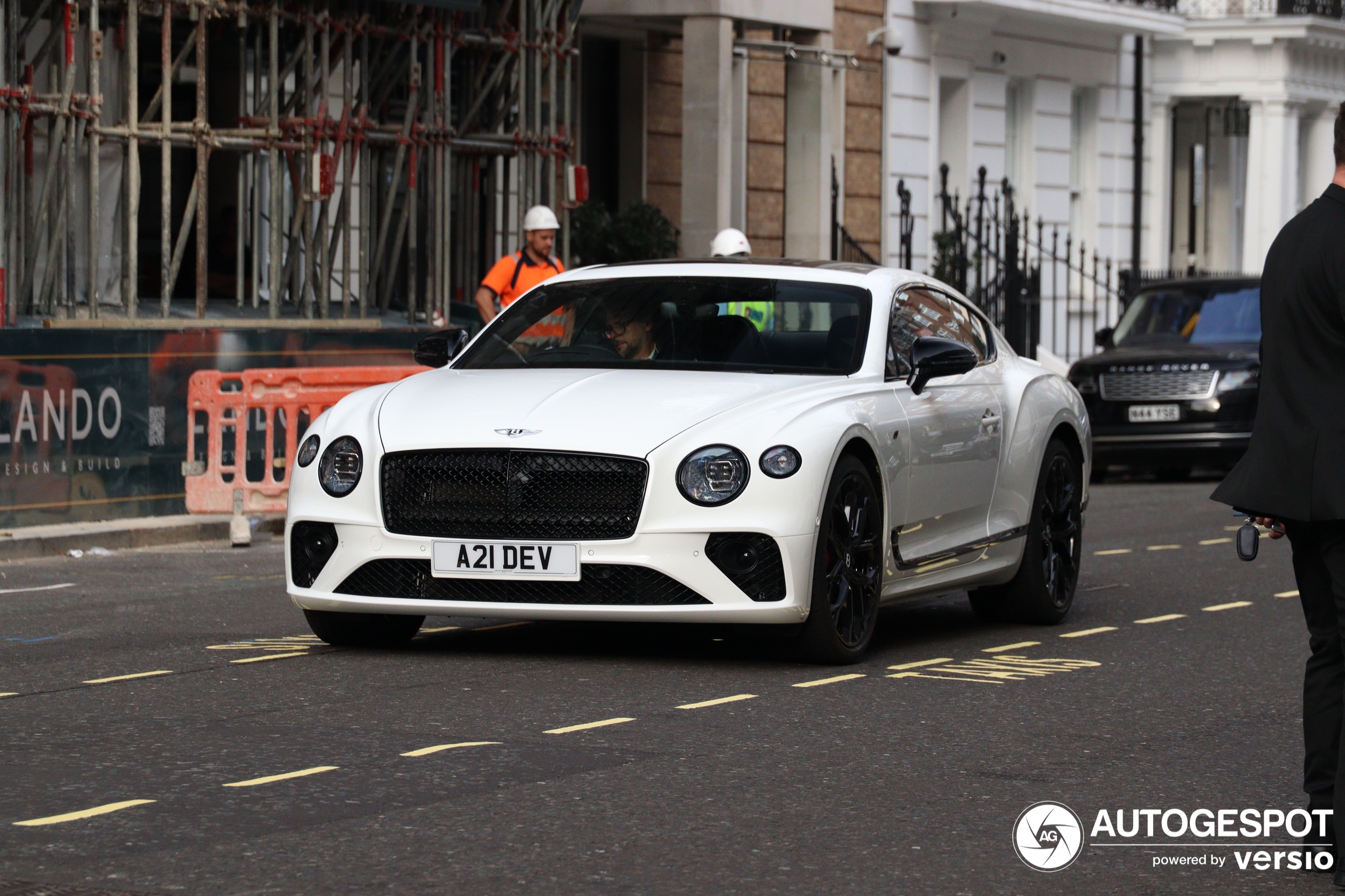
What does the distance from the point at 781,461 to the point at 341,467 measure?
5.26 ft

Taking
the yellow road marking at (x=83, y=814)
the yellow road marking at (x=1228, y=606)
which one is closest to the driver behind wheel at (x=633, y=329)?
the yellow road marking at (x=1228, y=606)

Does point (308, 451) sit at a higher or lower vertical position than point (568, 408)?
lower

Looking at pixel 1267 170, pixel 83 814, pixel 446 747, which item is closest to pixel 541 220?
pixel 446 747

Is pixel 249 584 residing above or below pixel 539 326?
below

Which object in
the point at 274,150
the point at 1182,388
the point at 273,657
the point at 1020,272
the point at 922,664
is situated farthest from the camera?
the point at 1020,272

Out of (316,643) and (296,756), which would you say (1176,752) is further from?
(316,643)

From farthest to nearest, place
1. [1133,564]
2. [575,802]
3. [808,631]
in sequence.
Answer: [1133,564] < [808,631] < [575,802]

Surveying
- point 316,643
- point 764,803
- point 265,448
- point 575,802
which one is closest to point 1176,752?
point 764,803

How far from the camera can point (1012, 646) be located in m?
9.32

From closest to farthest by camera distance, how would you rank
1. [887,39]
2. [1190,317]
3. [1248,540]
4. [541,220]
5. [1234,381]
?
[1248,540]
[541,220]
[1234,381]
[1190,317]
[887,39]

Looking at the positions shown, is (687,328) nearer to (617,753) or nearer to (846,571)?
(846,571)

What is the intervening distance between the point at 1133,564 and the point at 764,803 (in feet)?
24.1

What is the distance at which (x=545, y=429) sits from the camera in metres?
8.12

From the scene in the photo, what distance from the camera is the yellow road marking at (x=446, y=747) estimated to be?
650cm
